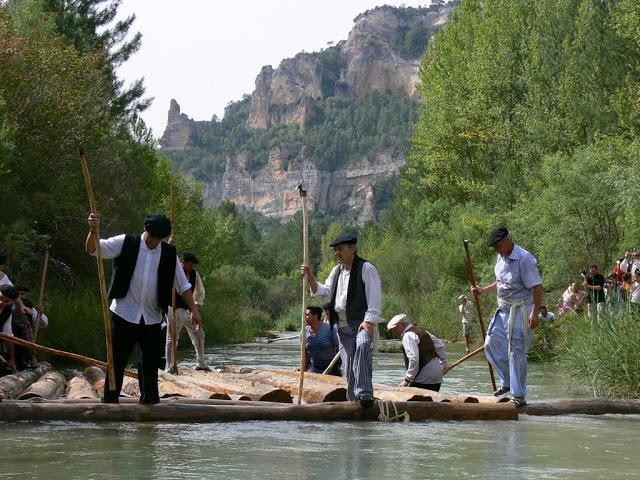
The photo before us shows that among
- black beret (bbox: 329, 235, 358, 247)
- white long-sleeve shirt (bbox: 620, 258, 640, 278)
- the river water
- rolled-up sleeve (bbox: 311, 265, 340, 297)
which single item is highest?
white long-sleeve shirt (bbox: 620, 258, 640, 278)

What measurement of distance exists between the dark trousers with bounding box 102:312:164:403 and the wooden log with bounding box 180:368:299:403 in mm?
1494

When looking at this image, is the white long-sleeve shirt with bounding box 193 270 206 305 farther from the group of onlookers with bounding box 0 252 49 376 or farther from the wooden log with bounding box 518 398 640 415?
the wooden log with bounding box 518 398 640 415

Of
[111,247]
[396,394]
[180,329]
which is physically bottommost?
[396,394]

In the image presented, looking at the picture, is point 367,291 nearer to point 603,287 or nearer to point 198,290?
point 198,290

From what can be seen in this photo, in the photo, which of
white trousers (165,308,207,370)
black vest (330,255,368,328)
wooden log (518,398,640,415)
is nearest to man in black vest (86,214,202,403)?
black vest (330,255,368,328)

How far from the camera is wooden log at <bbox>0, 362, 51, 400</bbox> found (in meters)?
11.9

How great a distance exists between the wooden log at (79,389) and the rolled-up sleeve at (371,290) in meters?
3.42

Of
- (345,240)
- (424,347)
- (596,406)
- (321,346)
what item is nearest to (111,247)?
(345,240)

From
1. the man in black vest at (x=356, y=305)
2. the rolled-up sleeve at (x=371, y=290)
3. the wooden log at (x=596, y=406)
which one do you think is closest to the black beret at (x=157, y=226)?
the man in black vest at (x=356, y=305)

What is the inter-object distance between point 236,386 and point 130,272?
3.60m

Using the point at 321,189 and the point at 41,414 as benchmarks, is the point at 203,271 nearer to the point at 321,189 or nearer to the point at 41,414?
the point at 41,414

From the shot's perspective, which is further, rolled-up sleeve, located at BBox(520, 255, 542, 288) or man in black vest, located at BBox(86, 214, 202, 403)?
rolled-up sleeve, located at BBox(520, 255, 542, 288)

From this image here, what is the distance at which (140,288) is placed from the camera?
9.83m

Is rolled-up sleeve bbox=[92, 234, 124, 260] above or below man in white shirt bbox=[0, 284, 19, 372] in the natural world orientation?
above
